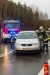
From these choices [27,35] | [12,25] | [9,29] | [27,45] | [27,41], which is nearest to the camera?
[27,45]

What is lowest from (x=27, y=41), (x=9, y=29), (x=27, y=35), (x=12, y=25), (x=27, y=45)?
(x=27, y=45)

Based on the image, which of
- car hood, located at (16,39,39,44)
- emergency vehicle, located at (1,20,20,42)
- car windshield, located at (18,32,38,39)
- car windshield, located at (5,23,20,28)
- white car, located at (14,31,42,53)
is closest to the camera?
white car, located at (14,31,42,53)

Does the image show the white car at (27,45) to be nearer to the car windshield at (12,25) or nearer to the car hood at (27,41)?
the car hood at (27,41)

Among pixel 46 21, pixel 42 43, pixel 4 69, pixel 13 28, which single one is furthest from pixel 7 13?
pixel 46 21

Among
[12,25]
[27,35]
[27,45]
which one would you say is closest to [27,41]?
[27,45]

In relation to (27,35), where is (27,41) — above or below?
below

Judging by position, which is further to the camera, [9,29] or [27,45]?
[9,29]

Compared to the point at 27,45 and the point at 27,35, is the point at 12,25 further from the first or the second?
the point at 27,45

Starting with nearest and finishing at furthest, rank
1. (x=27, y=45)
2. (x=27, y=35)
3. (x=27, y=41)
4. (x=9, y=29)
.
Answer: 1. (x=27, y=45)
2. (x=27, y=41)
3. (x=27, y=35)
4. (x=9, y=29)

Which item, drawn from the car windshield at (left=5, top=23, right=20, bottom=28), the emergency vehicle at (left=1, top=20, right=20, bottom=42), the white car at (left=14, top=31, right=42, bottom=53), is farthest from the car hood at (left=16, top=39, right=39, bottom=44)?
the car windshield at (left=5, top=23, right=20, bottom=28)

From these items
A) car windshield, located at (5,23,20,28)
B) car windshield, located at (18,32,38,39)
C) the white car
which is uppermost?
car windshield, located at (5,23,20,28)

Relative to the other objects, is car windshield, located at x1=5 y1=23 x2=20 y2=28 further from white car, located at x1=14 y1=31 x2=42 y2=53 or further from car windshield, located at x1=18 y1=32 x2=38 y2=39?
white car, located at x1=14 y1=31 x2=42 y2=53

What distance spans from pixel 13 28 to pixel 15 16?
2547cm

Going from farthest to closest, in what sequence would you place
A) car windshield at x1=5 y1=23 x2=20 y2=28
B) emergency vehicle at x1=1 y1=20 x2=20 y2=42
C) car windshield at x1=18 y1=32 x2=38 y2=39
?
car windshield at x1=5 y1=23 x2=20 y2=28, emergency vehicle at x1=1 y1=20 x2=20 y2=42, car windshield at x1=18 y1=32 x2=38 y2=39
